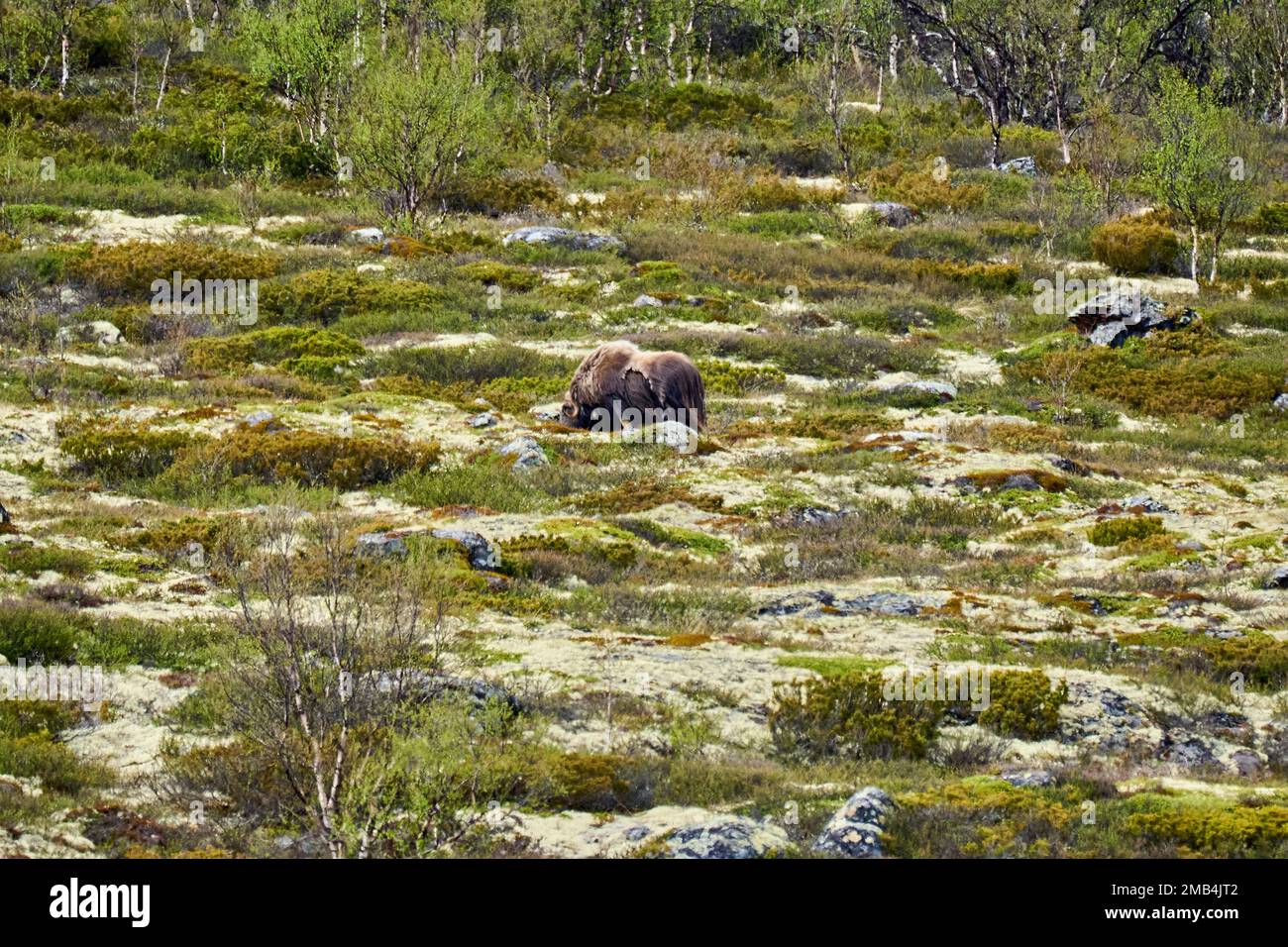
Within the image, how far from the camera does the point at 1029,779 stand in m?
10.4

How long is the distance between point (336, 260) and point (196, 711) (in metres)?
28.8

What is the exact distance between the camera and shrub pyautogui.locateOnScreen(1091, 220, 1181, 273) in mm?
41812

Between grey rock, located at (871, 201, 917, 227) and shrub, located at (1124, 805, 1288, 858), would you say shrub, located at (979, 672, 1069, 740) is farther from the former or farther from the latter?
grey rock, located at (871, 201, 917, 227)

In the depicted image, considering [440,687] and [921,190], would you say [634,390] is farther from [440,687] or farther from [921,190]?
[921,190]

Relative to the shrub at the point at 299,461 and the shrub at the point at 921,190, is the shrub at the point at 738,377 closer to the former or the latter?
the shrub at the point at 299,461

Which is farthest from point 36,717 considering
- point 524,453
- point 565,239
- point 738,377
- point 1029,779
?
point 565,239

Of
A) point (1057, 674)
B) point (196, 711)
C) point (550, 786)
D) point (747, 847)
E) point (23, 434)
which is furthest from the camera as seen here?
point (23, 434)

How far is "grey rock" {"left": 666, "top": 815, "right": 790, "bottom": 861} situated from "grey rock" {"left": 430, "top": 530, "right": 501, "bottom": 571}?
318 inches

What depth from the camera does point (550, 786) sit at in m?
9.36

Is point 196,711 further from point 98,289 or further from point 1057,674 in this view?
point 98,289

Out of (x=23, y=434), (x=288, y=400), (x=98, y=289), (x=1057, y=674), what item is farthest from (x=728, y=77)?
(x=1057, y=674)

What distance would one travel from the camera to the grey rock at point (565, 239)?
137ft

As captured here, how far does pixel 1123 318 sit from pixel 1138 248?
27.1ft

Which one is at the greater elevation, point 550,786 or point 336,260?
point 336,260
